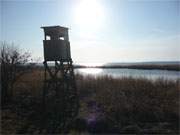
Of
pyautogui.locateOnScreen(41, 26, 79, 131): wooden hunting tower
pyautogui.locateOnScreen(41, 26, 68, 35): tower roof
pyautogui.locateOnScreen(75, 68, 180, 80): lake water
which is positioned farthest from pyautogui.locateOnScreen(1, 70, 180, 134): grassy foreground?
pyautogui.locateOnScreen(75, 68, 180, 80): lake water

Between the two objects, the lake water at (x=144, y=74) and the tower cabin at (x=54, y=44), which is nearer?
the tower cabin at (x=54, y=44)

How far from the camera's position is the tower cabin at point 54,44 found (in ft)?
34.8

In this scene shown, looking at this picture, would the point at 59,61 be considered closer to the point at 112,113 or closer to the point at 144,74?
the point at 112,113

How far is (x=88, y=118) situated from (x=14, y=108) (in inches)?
158

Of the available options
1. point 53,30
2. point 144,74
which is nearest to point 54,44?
point 53,30

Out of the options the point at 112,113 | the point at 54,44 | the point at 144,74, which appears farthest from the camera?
the point at 144,74

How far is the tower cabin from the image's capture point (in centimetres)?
1060

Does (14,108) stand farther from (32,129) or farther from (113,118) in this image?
(113,118)

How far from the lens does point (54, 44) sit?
10.6m

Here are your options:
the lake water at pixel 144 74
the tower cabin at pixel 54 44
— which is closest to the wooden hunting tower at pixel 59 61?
the tower cabin at pixel 54 44

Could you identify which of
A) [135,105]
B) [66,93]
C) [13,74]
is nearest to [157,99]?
[135,105]

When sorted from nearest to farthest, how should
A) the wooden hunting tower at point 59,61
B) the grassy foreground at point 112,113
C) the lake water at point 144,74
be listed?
the grassy foreground at point 112,113, the wooden hunting tower at point 59,61, the lake water at point 144,74

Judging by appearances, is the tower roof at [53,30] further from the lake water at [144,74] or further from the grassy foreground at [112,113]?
the lake water at [144,74]

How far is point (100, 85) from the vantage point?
14500 millimetres
